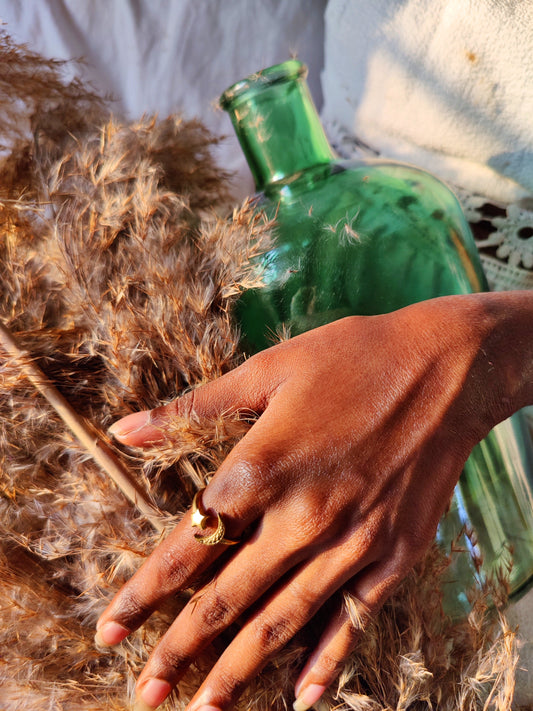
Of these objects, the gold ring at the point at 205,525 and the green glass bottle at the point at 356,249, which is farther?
the green glass bottle at the point at 356,249

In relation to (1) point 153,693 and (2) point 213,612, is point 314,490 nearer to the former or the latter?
(2) point 213,612

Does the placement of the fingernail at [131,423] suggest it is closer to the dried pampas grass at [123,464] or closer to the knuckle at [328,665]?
the dried pampas grass at [123,464]

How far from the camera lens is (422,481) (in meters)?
0.61

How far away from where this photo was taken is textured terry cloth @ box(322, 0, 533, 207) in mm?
903

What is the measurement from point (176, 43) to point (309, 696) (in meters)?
1.23

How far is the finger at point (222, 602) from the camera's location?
57 centimetres

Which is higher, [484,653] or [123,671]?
[123,671]

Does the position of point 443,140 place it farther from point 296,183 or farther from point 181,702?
point 181,702

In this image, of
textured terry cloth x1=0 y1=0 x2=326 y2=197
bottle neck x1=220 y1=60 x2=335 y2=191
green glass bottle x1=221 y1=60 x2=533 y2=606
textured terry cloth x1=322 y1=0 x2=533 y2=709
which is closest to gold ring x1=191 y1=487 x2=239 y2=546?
green glass bottle x1=221 y1=60 x2=533 y2=606

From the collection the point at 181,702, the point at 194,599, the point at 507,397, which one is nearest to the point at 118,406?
the point at 194,599

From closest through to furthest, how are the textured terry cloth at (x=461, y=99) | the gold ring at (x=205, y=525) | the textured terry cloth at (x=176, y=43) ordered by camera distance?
the gold ring at (x=205, y=525), the textured terry cloth at (x=461, y=99), the textured terry cloth at (x=176, y=43)

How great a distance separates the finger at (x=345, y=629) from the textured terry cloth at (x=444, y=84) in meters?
0.75

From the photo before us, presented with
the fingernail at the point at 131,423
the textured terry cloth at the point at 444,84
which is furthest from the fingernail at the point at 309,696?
the textured terry cloth at the point at 444,84

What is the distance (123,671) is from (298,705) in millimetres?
206
